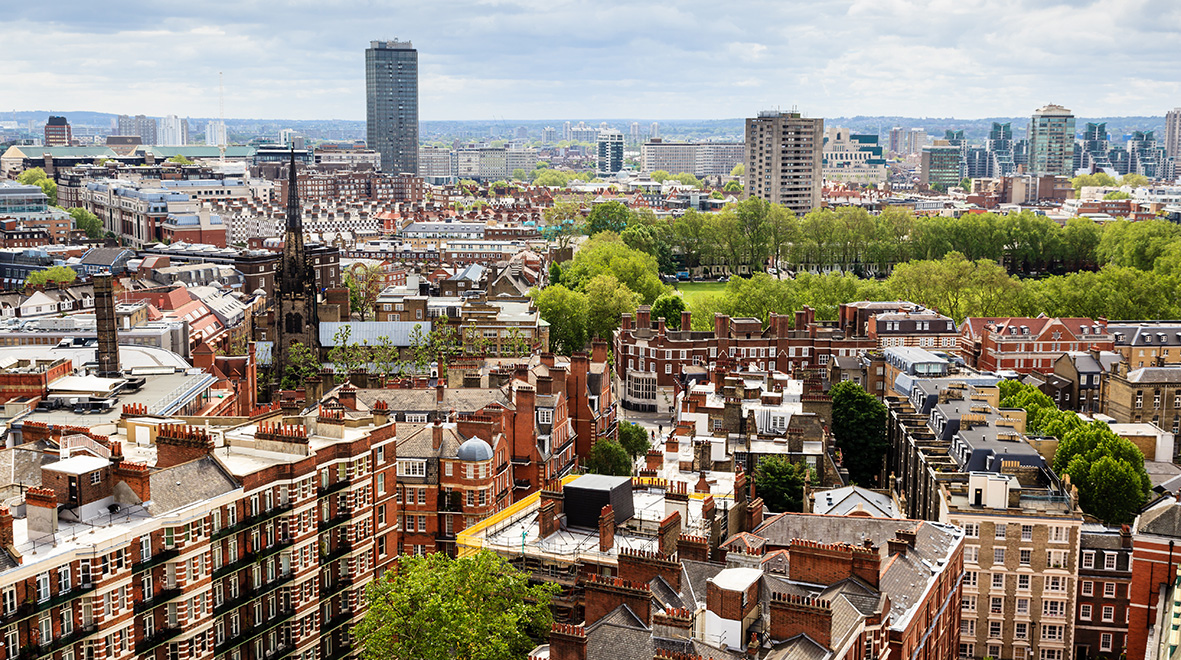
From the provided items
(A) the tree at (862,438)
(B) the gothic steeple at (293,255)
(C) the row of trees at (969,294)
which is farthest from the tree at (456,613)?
(C) the row of trees at (969,294)

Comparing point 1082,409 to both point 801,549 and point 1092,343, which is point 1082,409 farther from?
point 801,549

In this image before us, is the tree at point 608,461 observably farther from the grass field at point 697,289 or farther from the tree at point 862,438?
the grass field at point 697,289

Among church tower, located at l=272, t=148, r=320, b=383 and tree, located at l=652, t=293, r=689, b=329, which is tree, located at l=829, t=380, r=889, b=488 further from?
tree, located at l=652, t=293, r=689, b=329

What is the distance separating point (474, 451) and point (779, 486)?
61.0 ft

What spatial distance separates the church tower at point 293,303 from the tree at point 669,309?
4598 centimetres

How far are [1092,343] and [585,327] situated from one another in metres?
49.6

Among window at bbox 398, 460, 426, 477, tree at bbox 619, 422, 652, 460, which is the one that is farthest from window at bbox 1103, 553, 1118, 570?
window at bbox 398, 460, 426, 477

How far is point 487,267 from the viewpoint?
155m

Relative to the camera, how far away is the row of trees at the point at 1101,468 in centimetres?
6781

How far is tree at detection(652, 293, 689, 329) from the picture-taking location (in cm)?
13325

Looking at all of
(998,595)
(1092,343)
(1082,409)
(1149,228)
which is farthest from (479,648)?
(1149,228)

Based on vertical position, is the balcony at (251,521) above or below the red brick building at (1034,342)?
above

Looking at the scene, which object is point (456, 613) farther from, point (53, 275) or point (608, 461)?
point (53, 275)

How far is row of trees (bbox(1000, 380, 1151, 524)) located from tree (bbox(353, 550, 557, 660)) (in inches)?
1554
